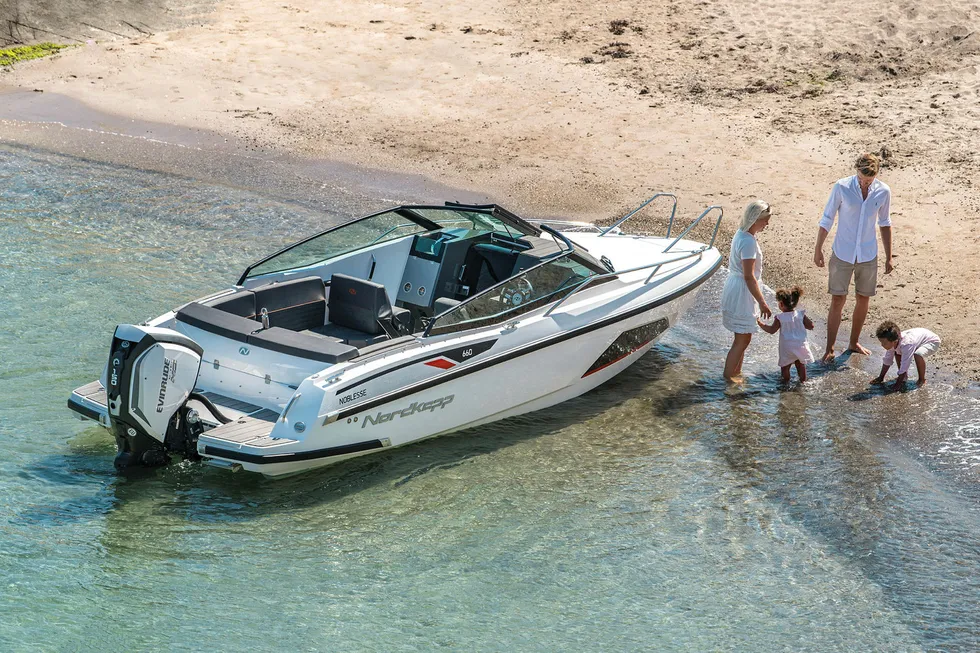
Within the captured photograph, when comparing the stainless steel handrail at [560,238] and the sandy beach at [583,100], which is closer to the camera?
the stainless steel handrail at [560,238]

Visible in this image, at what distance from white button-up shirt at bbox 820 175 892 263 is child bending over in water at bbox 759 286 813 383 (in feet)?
2.20

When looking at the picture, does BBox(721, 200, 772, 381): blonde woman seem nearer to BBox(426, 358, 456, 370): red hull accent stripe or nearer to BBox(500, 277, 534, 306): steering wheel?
BBox(500, 277, 534, 306): steering wheel

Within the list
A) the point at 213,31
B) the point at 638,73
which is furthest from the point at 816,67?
the point at 213,31

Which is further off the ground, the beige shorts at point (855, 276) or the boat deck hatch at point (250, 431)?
the beige shorts at point (855, 276)

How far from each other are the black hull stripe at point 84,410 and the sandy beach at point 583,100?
622 cm

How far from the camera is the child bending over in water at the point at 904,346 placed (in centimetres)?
748

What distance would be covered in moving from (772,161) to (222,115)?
7490 millimetres

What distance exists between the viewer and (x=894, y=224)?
33.6 feet

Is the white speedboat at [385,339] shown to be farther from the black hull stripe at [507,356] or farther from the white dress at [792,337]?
the white dress at [792,337]

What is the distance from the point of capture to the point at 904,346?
753cm

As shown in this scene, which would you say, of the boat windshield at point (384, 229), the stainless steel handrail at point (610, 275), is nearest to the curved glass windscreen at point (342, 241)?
the boat windshield at point (384, 229)

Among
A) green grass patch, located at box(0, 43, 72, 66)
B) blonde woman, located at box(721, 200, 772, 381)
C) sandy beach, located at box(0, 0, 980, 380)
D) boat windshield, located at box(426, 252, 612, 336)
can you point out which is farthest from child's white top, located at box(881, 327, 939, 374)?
green grass patch, located at box(0, 43, 72, 66)

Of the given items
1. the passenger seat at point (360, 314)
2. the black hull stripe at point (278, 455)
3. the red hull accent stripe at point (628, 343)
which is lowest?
the black hull stripe at point (278, 455)

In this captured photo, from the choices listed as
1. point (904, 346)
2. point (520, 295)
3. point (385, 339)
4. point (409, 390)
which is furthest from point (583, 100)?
point (409, 390)
